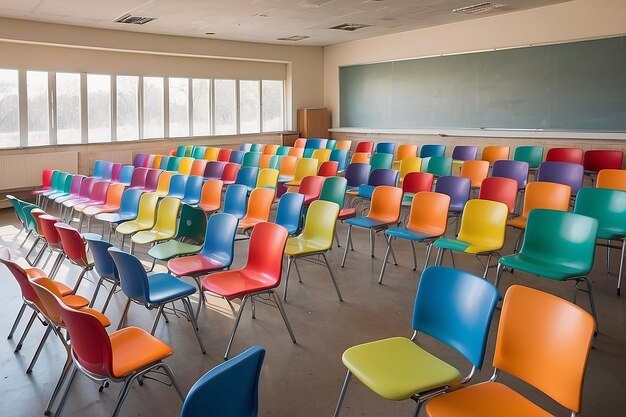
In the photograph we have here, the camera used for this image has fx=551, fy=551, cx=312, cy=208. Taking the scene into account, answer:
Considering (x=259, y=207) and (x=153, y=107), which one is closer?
(x=259, y=207)

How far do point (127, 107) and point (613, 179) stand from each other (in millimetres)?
10290

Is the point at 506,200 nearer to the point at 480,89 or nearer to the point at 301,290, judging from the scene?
the point at 301,290

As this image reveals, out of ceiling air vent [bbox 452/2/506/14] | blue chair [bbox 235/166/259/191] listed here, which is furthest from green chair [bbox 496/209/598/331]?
ceiling air vent [bbox 452/2/506/14]

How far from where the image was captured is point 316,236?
5.46m

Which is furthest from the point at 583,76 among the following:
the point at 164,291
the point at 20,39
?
the point at 20,39

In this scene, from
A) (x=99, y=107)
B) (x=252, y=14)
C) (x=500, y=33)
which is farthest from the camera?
(x=99, y=107)

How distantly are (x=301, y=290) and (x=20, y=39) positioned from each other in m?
8.52

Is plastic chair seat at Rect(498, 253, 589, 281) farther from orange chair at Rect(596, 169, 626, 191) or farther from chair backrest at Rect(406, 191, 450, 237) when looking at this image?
orange chair at Rect(596, 169, 626, 191)

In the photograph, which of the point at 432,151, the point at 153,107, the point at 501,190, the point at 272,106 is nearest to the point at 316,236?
the point at 501,190

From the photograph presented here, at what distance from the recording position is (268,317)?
15.9 feet

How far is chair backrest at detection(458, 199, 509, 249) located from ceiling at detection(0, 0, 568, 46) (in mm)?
5439

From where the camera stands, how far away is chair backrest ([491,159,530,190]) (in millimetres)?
7535

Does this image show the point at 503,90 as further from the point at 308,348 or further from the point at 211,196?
the point at 308,348

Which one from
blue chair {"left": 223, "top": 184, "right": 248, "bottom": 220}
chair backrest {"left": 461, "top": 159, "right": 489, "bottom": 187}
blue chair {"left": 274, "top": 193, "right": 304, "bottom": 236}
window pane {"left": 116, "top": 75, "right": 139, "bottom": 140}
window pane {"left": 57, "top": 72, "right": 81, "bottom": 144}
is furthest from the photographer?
window pane {"left": 116, "top": 75, "right": 139, "bottom": 140}
